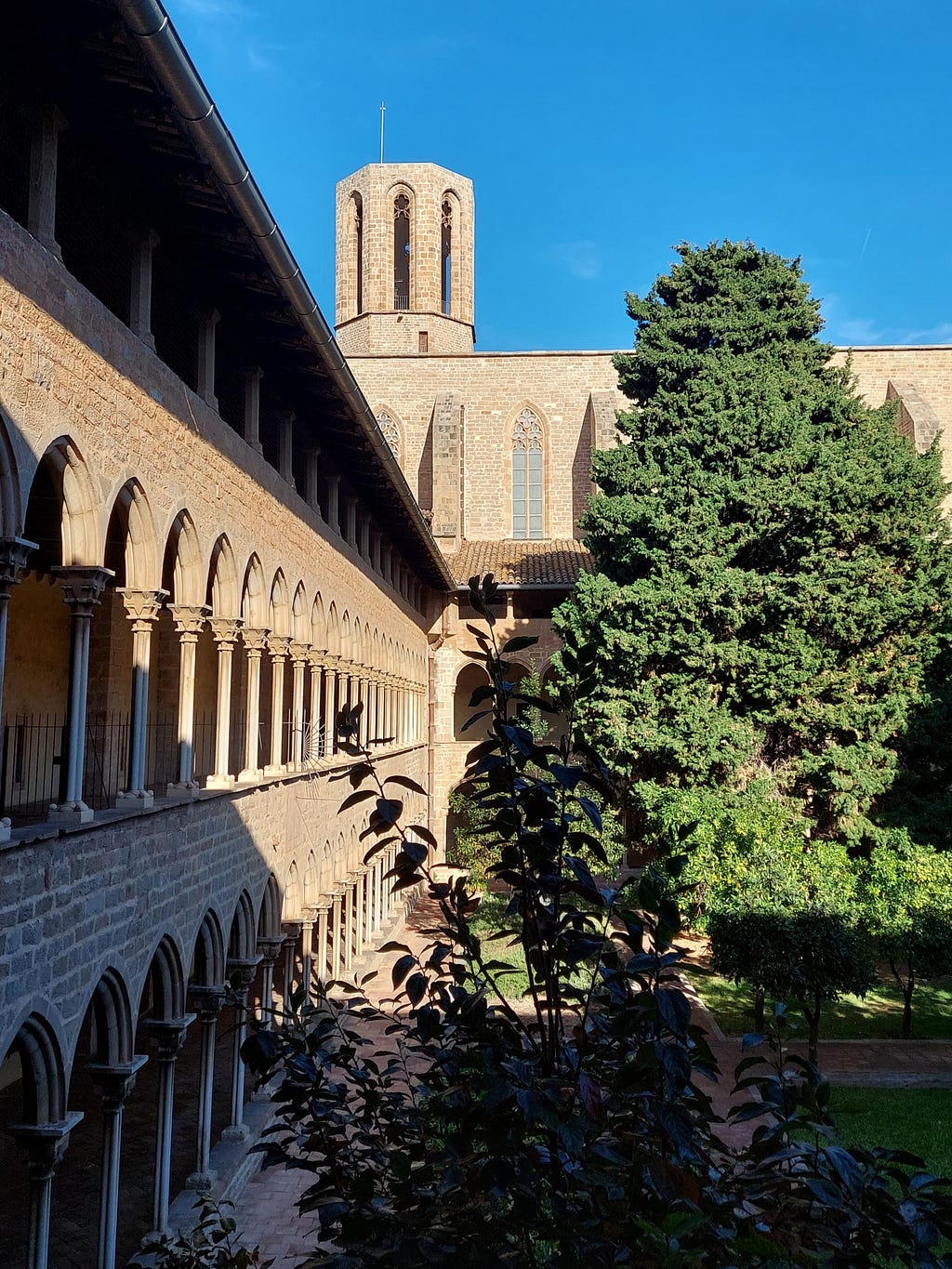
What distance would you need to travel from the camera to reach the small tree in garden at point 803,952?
1381 cm

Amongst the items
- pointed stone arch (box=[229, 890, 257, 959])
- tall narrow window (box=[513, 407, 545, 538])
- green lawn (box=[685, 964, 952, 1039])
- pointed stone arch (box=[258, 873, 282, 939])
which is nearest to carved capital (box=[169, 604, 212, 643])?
pointed stone arch (box=[229, 890, 257, 959])

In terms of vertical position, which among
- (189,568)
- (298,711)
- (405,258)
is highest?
(405,258)

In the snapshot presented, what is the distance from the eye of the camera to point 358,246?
39125 millimetres

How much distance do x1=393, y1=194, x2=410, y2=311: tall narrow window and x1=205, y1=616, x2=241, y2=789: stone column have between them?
98.6 feet

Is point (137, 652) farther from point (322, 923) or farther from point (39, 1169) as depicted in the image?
point (322, 923)

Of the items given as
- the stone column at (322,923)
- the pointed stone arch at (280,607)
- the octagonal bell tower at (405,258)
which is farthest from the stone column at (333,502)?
the octagonal bell tower at (405,258)

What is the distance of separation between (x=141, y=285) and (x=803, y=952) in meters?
11.2

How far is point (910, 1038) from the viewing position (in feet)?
52.1

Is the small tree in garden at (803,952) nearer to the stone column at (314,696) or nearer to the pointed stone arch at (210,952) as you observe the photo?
the stone column at (314,696)

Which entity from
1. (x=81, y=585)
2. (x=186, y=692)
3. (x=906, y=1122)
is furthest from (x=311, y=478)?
(x=906, y=1122)

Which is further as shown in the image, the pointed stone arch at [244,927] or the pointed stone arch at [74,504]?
the pointed stone arch at [244,927]

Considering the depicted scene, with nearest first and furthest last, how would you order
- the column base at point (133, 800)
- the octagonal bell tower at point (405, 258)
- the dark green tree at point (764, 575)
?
the column base at point (133, 800), the dark green tree at point (764, 575), the octagonal bell tower at point (405, 258)

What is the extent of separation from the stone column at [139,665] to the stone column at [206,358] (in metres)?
2.35

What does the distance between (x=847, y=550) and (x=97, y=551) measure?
15945 mm
